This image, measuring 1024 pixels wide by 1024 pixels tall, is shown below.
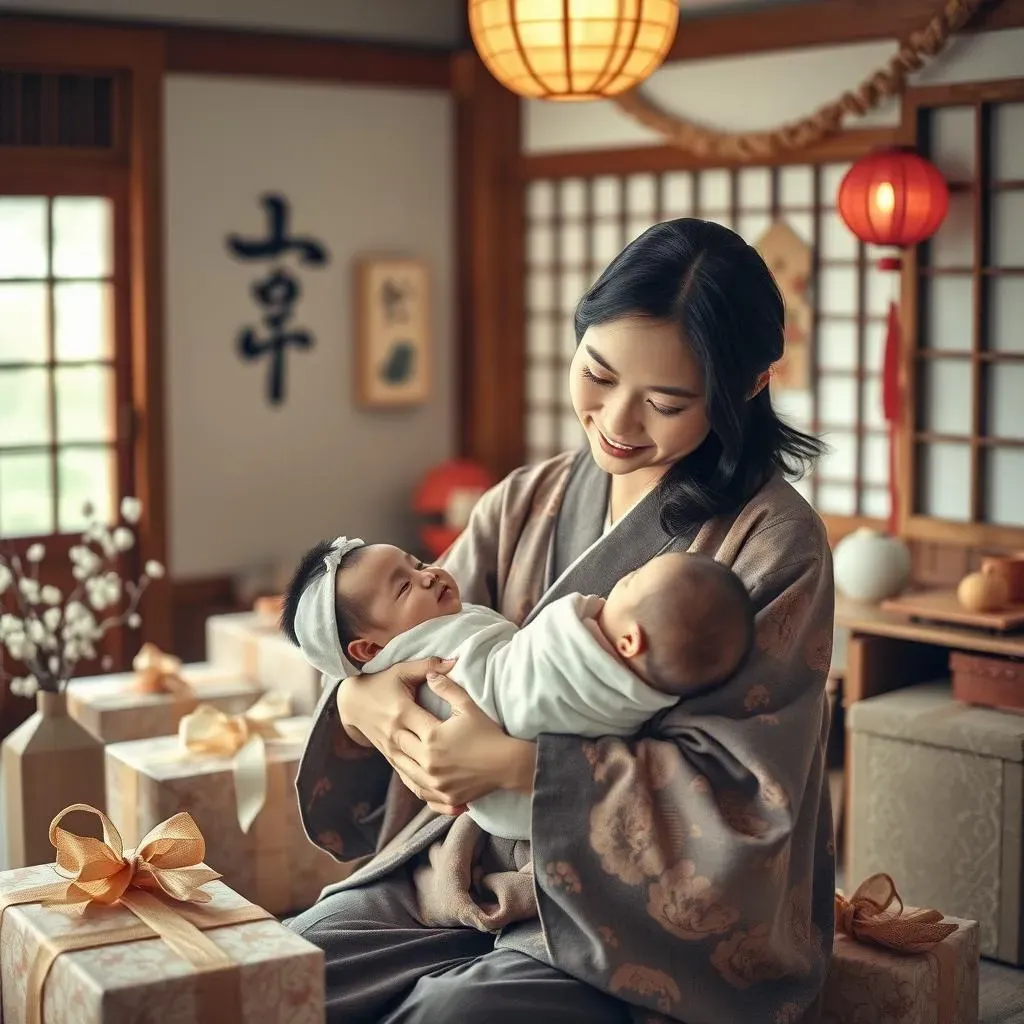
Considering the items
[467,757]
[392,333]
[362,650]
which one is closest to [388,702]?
[362,650]

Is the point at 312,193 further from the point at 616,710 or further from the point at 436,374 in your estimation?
the point at 616,710

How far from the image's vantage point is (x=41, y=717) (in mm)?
3555

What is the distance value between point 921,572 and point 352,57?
291cm

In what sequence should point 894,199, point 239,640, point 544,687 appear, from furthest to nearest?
point 894,199 < point 239,640 < point 544,687

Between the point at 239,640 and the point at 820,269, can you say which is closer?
the point at 239,640

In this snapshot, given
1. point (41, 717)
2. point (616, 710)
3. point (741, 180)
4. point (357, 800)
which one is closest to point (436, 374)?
point (741, 180)

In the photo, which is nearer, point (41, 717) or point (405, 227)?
point (41, 717)

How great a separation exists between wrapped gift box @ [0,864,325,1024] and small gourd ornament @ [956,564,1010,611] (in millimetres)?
2293

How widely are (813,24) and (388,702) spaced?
131 inches

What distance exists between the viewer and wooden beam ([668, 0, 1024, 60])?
4.50 meters

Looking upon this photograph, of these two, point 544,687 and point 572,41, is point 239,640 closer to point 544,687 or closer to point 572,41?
point 572,41

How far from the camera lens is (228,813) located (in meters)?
3.48

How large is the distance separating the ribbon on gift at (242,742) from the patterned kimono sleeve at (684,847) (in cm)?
137

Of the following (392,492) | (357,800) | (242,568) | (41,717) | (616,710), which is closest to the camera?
(616,710)
